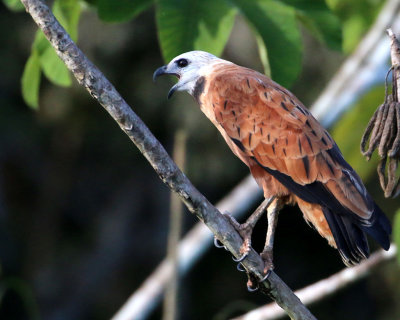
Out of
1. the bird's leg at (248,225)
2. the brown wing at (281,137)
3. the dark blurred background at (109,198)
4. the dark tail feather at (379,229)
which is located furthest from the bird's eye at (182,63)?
the dark blurred background at (109,198)

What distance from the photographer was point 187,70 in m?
4.59

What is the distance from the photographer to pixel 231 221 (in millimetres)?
4105

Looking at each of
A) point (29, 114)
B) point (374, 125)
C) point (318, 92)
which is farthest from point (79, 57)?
point (29, 114)

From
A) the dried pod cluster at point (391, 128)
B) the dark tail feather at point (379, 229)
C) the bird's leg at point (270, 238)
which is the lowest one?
the dark tail feather at point (379, 229)

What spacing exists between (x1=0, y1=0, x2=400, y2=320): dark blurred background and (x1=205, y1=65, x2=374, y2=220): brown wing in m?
6.94

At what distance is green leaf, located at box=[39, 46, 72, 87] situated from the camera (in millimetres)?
4188

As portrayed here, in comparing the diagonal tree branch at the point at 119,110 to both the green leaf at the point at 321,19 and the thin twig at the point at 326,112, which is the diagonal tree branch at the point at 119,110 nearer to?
the green leaf at the point at 321,19

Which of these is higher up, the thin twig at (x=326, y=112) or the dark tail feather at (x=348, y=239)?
the dark tail feather at (x=348, y=239)

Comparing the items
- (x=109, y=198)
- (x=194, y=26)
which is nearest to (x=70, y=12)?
(x=194, y=26)

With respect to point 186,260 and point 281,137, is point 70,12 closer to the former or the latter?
point 281,137

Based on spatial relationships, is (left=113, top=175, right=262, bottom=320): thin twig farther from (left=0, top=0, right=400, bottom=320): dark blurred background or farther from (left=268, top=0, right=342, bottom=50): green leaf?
(left=0, top=0, right=400, bottom=320): dark blurred background

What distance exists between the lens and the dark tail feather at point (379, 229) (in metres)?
3.57

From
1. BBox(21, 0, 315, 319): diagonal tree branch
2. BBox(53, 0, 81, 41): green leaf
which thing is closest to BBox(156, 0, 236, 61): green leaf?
BBox(53, 0, 81, 41): green leaf

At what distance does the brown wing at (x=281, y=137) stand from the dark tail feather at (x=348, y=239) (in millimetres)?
88
